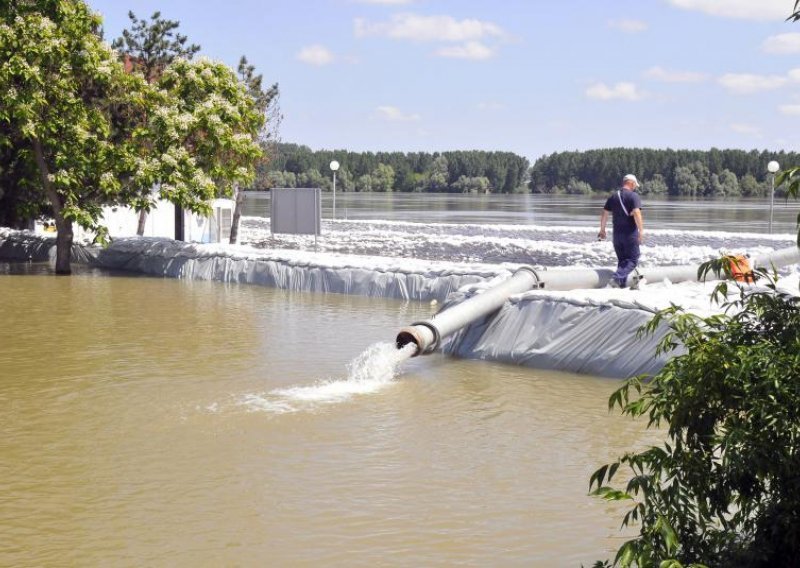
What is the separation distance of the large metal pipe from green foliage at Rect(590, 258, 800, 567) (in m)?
7.11

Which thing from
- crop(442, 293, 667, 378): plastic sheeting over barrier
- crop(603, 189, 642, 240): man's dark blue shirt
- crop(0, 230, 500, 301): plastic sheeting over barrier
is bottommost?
crop(442, 293, 667, 378): plastic sheeting over barrier

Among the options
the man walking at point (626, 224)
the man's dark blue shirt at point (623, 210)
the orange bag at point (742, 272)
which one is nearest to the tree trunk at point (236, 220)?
the man walking at point (626, 224)

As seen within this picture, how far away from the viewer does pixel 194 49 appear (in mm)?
33125

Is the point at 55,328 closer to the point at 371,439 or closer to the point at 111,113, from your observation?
the point at 371,439

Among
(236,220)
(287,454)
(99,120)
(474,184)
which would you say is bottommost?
(287,454)

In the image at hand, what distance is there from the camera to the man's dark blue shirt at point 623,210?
13.3 meters

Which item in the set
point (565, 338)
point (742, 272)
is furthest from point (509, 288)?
point (742, 272)

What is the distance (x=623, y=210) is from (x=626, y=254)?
2.21ft

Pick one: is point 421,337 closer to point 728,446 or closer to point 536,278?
point 536,278

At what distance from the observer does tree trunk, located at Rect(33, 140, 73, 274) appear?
75.7 ft

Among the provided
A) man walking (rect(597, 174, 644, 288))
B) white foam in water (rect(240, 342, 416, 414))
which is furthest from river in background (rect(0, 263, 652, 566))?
man walking (rect(597, 174, 644, 288))

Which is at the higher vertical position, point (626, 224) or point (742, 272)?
point (626, 224)

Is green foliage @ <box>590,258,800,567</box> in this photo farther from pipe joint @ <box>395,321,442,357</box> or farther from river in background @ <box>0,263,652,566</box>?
pipe joint @ <box>395,321,442,357</box>

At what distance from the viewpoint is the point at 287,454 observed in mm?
7859
